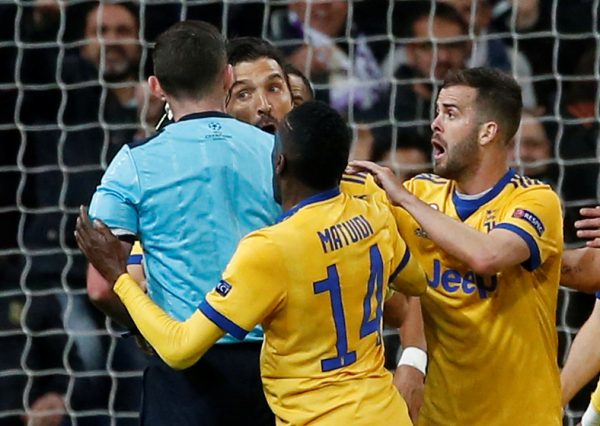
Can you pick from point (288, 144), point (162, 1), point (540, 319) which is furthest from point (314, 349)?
point (162, 1)

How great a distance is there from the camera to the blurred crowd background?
5.37m

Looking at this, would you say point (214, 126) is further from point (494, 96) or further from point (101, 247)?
point (494, 96)

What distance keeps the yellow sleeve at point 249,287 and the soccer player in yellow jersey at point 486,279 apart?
1.82 feet

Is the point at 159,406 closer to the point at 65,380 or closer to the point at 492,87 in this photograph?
the point at 492,87

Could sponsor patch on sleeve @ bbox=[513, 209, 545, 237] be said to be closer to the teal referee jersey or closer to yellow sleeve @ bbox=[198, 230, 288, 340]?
the teal referee jersey

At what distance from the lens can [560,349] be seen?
17.3 ft

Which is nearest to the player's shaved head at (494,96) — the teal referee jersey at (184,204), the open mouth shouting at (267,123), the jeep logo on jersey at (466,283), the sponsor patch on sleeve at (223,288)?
the jeep logo on jersey at (466,283)

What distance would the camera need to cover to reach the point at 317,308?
2.96 metres

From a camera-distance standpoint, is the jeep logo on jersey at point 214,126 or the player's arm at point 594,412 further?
the player's arm at point 594,412

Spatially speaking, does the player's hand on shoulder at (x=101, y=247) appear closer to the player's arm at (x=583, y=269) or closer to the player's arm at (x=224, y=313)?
the player's arm at (x=224, y=313)

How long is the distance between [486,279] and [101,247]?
0.96 meters

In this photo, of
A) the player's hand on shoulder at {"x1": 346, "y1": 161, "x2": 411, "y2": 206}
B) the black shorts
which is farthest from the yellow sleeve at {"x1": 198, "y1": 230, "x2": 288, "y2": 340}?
the player's hand on shoulder at {"x1": 346, "y1": 161, "x2": 411, "y2": 206}

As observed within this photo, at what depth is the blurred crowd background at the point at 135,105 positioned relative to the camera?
5367 mm

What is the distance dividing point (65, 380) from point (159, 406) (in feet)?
7.31
